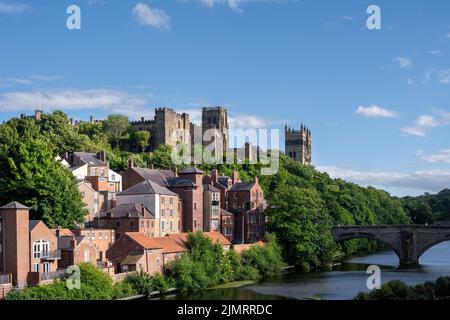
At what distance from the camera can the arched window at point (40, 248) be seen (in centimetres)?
3889

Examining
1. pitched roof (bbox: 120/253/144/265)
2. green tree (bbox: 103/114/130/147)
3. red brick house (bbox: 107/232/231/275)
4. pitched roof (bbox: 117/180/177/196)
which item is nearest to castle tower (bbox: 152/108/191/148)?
green tree (bbox: 103/114/130/147)

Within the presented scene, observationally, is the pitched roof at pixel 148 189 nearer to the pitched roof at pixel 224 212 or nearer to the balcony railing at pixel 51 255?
the pitched roof at pixel 224 212

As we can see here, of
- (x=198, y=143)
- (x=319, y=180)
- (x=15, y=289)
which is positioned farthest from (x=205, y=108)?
(x=15, y=289)

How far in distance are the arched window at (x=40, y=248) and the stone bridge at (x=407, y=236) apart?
123ft

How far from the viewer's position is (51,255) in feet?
130

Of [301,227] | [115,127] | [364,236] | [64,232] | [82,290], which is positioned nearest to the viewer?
[82,290]

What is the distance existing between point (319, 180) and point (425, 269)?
38.8m

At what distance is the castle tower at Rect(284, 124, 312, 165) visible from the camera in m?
151

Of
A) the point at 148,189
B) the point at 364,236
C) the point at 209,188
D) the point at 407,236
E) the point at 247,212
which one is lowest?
the point at 364,236

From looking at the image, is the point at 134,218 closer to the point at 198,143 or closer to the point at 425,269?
the point at 425,269

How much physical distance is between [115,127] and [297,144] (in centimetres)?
6650

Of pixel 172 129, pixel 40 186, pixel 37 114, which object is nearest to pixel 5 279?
pixel 40 186

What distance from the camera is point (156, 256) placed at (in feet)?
150

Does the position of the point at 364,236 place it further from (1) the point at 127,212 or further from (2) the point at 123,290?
(2) the point at 123,290
